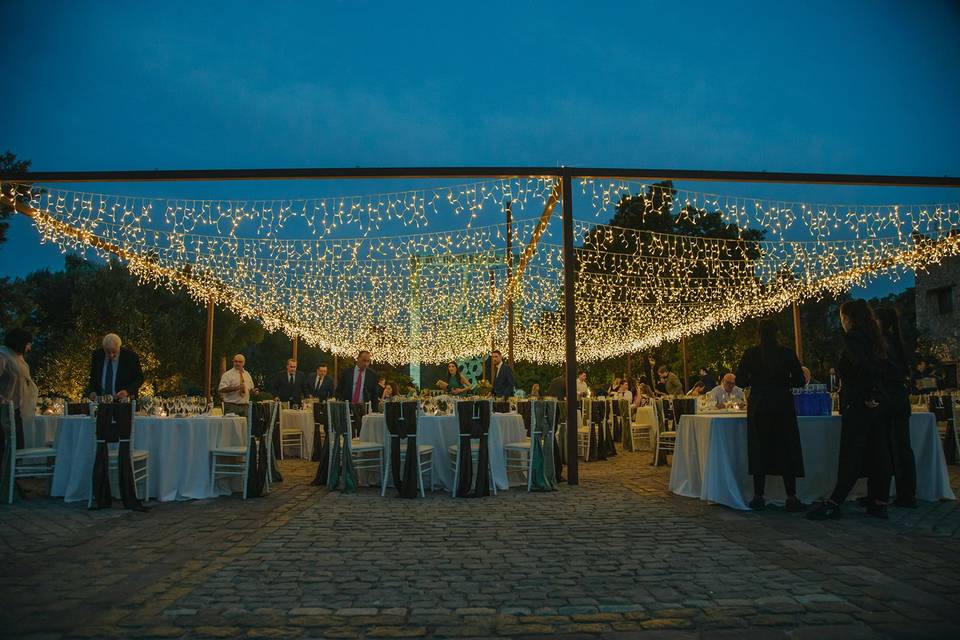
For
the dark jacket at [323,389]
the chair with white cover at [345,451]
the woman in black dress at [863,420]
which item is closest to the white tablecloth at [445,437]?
the chair with white cover at [345,451]

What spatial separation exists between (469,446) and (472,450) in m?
0.08

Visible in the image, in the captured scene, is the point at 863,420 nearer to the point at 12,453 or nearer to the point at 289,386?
the point at 12,453

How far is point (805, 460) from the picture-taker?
602 cm

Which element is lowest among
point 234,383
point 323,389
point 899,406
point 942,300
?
point 899,406

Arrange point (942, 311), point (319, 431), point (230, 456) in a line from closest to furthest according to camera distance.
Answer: point (230, 456) → point (319, 431) → point (942, 311)

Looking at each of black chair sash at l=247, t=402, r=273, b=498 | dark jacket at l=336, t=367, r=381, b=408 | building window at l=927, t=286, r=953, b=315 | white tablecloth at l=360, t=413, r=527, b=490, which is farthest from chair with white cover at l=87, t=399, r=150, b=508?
building window at l=927, t=286, r=953, b=315

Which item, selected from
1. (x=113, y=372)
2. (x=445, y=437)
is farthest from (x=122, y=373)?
(x=445, y=437)

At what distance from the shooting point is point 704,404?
799 cm

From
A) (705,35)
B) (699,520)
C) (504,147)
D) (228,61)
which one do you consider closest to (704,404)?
(699,520)

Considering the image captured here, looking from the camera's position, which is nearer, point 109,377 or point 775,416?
point 775,416

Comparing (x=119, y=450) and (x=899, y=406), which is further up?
(x=899, y=406)

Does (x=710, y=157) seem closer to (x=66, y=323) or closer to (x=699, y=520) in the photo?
(x=66, y=323)

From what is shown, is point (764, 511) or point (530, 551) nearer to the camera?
point (530, 551)

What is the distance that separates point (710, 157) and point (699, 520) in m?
104
